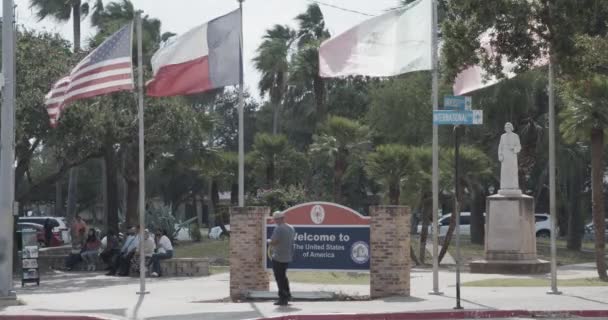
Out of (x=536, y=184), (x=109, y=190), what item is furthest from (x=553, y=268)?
(x=536, y=184)

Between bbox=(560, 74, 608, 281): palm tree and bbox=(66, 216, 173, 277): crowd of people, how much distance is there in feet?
32.9

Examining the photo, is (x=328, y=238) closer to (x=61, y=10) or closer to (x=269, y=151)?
(x=269, y=151)

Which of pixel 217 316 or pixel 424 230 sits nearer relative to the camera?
pixel 217 316

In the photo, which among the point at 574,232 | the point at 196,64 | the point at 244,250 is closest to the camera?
the point at 244,250

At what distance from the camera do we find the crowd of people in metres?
28.3

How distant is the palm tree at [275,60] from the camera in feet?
175

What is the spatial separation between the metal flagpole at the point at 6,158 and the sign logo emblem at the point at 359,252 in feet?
19.8

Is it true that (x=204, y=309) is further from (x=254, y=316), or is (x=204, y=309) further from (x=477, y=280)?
(x=477, y=280)

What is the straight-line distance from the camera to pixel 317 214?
20.6 meters

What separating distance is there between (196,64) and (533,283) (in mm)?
8765

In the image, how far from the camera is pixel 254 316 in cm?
1744

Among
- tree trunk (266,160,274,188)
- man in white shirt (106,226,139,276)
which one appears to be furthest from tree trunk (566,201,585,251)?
man in white shirt (106,226,139,276)

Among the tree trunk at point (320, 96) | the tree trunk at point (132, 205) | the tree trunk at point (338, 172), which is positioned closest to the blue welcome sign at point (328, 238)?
the tree trunk at point (338, 172)

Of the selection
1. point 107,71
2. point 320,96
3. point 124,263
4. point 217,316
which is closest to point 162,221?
point 124,263
